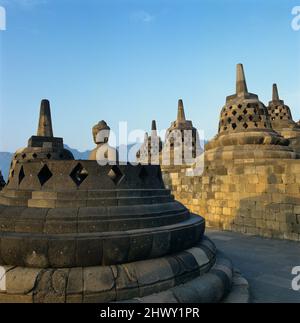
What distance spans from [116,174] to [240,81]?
929cm

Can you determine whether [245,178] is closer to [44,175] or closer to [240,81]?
[240,81]

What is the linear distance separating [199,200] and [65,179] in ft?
24.0

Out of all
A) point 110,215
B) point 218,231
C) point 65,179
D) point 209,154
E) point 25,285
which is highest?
point 209,154

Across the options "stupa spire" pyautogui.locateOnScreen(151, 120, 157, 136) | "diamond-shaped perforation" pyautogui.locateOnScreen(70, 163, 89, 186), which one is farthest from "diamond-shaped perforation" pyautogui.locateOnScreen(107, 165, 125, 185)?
"stupa spire" pyautogui.locateOnScreen(151, 120, 157, 136)

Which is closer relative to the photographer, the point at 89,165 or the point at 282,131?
the point at 89,165

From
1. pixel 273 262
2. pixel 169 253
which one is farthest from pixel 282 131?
pixel 169 253

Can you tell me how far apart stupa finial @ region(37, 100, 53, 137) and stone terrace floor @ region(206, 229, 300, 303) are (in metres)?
8.39

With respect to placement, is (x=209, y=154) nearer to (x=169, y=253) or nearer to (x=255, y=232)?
(x=255, y=232)

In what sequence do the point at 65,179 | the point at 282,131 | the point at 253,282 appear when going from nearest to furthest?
the point at 65,179
the point at 253,282
the point at 282,131

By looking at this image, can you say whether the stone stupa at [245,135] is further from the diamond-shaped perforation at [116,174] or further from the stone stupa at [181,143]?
the stone stupa at [181,143]

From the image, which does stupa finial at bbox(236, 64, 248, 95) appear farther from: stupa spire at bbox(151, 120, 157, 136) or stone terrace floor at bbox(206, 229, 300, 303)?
stupa spire at bbox(151, 120, 157, 136)

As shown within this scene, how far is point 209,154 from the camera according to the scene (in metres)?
10.1

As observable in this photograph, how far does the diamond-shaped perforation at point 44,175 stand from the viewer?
3.54 metres

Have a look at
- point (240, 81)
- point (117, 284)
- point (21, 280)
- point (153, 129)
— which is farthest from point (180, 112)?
point (21, 280)
